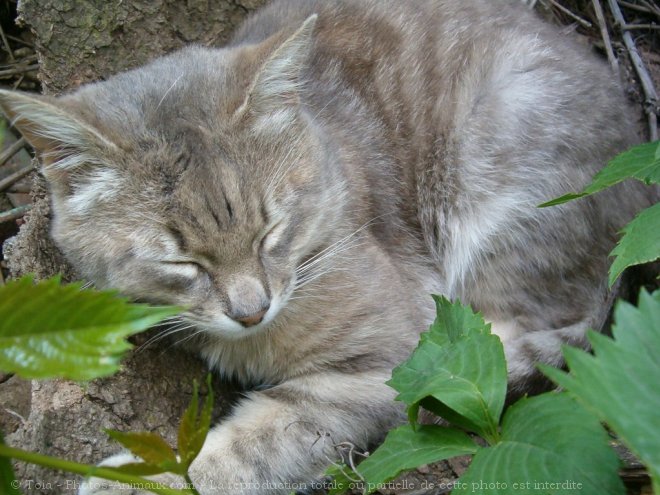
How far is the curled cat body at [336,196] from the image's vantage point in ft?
7.36

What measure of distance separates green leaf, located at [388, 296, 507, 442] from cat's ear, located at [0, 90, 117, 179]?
42.4 inches

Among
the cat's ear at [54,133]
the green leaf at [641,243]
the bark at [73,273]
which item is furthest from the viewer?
the bark at [73,273]

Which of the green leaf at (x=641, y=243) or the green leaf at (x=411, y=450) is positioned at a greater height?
the green leaf at (x=641, y=243)

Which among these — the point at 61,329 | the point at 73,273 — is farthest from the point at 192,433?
the point at 73,273

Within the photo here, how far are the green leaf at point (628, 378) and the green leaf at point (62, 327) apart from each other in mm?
631

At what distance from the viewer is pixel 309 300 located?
8.47ft

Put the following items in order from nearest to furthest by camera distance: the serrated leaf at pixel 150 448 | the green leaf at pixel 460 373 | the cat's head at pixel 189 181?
the serrated leaf at pixel 150 448
the green leaf at pixel 460 373
the cat's head at pixel 189 181

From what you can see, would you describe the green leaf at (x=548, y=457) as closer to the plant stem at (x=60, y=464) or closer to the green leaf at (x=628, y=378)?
the green leaf at (x=628, y=378)

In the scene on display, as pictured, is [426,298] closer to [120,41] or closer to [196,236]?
[196,236]

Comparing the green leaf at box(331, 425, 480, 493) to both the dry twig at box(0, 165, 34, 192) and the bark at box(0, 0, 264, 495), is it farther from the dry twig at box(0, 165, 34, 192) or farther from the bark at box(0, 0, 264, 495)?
the dry twig at box(0, 165, 34, 192)

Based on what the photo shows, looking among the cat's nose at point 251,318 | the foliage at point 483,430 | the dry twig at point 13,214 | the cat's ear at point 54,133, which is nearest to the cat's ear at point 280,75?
the cat's ear at point 54,133

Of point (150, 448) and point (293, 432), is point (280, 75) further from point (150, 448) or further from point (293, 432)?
point (150, 448)

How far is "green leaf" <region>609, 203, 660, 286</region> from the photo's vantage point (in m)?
1.79

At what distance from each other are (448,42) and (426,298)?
108 centimetres
